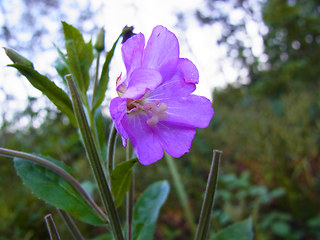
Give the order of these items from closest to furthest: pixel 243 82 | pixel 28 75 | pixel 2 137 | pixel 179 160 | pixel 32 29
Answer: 1. pixel 28 75
2. pixel 179 160
3. pixel 2 137
4. pixel 32 29
5. pixel 243 82

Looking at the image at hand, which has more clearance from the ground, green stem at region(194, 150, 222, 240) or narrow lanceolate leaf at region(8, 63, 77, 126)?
narrow lanceolate leaf at region(8, 63, 77, 126)

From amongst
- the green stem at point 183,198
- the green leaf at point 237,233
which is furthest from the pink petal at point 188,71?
the green stem at point 183,198

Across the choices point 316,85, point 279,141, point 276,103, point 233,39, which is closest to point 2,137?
point 279,141

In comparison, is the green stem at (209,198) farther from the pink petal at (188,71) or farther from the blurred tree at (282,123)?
the blurred tree at (282,123)

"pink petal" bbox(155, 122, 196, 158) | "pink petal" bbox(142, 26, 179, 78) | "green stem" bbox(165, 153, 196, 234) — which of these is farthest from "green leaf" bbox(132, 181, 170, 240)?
"green stem" bbox(165, 153, 196, 234)

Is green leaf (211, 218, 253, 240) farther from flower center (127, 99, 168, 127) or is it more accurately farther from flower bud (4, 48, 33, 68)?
flower bud (4, 48, 33, 68)

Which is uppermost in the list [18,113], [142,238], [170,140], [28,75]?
[18,113]

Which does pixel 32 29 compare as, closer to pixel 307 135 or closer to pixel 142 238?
pixel 307 135
